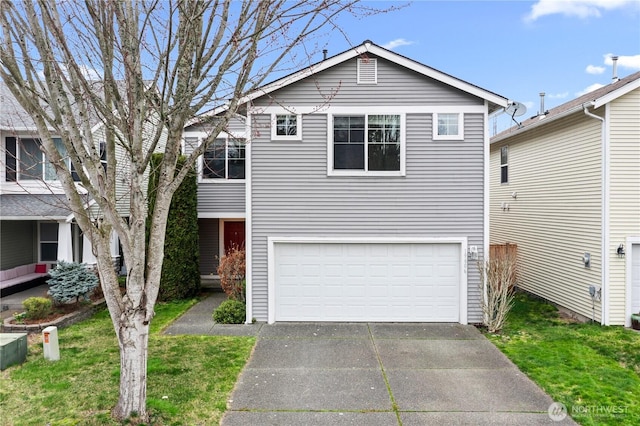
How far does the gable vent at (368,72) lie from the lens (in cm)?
947

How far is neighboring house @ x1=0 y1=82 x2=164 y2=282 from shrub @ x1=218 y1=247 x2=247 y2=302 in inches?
173

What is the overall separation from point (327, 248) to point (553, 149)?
696 centimetres

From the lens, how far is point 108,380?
612 centimetres

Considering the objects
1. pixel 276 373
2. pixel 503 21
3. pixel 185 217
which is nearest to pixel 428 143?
pixel 503 21

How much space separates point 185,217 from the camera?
38.4 feet

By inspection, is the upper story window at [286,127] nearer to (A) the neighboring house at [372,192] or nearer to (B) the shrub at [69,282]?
(A) the neighboring house at [372,192]

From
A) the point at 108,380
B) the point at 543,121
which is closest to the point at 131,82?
the point at 108,380

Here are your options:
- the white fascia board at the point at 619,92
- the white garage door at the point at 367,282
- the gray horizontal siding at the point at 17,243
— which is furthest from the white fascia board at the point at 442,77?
the gray horizontal siding at the point at 17,243

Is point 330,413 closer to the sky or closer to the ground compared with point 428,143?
closer to the ground

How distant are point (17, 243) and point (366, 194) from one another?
1159cm

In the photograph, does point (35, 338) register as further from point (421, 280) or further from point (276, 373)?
point (421, 280)

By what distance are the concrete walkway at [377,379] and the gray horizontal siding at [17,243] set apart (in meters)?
7.58

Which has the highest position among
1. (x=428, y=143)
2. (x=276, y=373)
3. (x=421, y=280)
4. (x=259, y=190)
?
(x=428, y=143)

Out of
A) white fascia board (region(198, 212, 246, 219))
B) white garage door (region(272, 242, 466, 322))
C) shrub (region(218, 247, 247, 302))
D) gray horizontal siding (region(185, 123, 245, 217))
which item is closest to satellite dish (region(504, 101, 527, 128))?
white garage door (region(272, 242, 466, 322))
